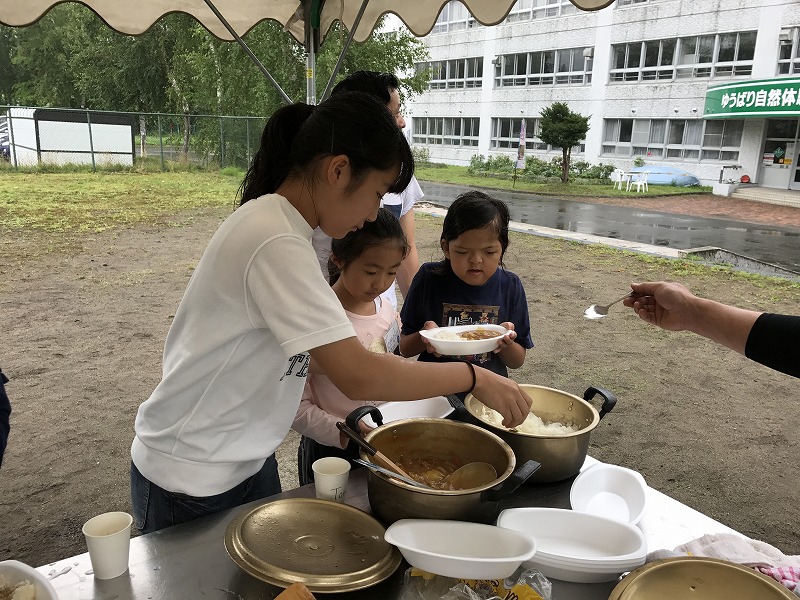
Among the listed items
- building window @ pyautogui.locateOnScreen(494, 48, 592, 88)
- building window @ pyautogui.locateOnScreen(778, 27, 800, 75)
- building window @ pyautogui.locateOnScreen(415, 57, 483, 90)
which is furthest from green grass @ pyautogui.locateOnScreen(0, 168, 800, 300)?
building window @ pyautogui.locateOnScreen(415, 57, 483, 90)

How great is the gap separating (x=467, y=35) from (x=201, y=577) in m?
28.4

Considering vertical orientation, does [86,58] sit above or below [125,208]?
above

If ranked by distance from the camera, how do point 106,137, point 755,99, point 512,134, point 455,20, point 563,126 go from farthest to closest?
point 455,20, point 512,134, point 563,126, point 755,99, point 106,137

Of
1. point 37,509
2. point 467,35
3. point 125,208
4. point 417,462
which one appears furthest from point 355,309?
point 467,35

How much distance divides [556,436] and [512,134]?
25898 mm

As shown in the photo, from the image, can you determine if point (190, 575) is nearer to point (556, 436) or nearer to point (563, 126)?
point (556, 436)

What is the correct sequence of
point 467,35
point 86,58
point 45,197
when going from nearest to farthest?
point 45,197 < point 86,58 < point 467,35

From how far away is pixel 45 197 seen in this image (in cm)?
1340

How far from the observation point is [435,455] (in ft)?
4.57

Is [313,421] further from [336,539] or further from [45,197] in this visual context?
[45,197]

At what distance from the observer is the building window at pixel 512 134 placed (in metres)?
24.7

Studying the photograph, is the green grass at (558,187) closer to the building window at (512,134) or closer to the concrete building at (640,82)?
the concrete building at (640,82)

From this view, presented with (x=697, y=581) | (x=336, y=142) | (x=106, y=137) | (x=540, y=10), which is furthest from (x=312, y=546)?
(x=540, y=10)

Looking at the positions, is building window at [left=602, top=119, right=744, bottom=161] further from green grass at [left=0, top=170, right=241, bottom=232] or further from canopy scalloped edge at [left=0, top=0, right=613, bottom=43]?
canopy scalloped edge at [left=0, top=0, right=613, bottom=43]
